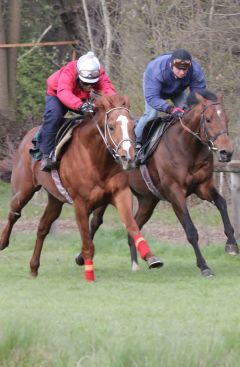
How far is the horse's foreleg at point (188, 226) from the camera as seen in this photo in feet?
38.1

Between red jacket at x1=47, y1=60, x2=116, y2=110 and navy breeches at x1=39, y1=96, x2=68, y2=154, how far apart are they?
0.10 m

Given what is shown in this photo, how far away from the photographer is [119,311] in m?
9.39

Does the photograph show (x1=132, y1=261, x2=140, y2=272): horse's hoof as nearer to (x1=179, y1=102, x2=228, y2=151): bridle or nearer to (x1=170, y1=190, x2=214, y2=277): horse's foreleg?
(x1=170, y1=190, x2=214, y2=277): horse's foreleg

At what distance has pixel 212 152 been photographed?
11.7 m

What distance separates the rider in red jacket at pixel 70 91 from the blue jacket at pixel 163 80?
77cm

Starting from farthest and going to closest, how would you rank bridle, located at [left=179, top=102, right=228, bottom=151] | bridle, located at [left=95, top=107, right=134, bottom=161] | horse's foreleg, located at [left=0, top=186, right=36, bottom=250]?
horse's foreleg, located at [left=0, top=186, right=36, bottom=250] < bridle, located at [left=179, top=102, right=228, bottom=151] < bridle, located at [left=95, top=107, right=134, bottom=161]

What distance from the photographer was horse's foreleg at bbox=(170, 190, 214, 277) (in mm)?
11617

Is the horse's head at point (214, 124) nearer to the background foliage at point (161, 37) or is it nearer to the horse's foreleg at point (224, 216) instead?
the horse's foreleg at point (224, 216)

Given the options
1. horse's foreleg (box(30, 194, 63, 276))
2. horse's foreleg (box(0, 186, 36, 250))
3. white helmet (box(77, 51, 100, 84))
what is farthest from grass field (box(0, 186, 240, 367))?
white helmet (box(77, 51, 100, 84))

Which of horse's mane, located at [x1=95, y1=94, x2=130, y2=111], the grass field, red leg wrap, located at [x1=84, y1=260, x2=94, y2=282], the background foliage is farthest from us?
the background foliage

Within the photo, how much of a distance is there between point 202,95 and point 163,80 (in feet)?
2.95

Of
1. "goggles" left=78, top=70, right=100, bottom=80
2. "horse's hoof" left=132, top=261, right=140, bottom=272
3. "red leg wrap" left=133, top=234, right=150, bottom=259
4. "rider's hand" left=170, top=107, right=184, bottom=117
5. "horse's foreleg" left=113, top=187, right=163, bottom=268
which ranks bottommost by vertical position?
"horse's hoof" left=132, top=261, right=140, bottom=272

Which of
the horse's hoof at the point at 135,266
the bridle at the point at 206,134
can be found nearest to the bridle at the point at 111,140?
the bridle at the point at 206,134

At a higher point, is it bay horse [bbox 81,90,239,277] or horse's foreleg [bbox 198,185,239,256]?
bay horse [bbox 81,90,239,277]
